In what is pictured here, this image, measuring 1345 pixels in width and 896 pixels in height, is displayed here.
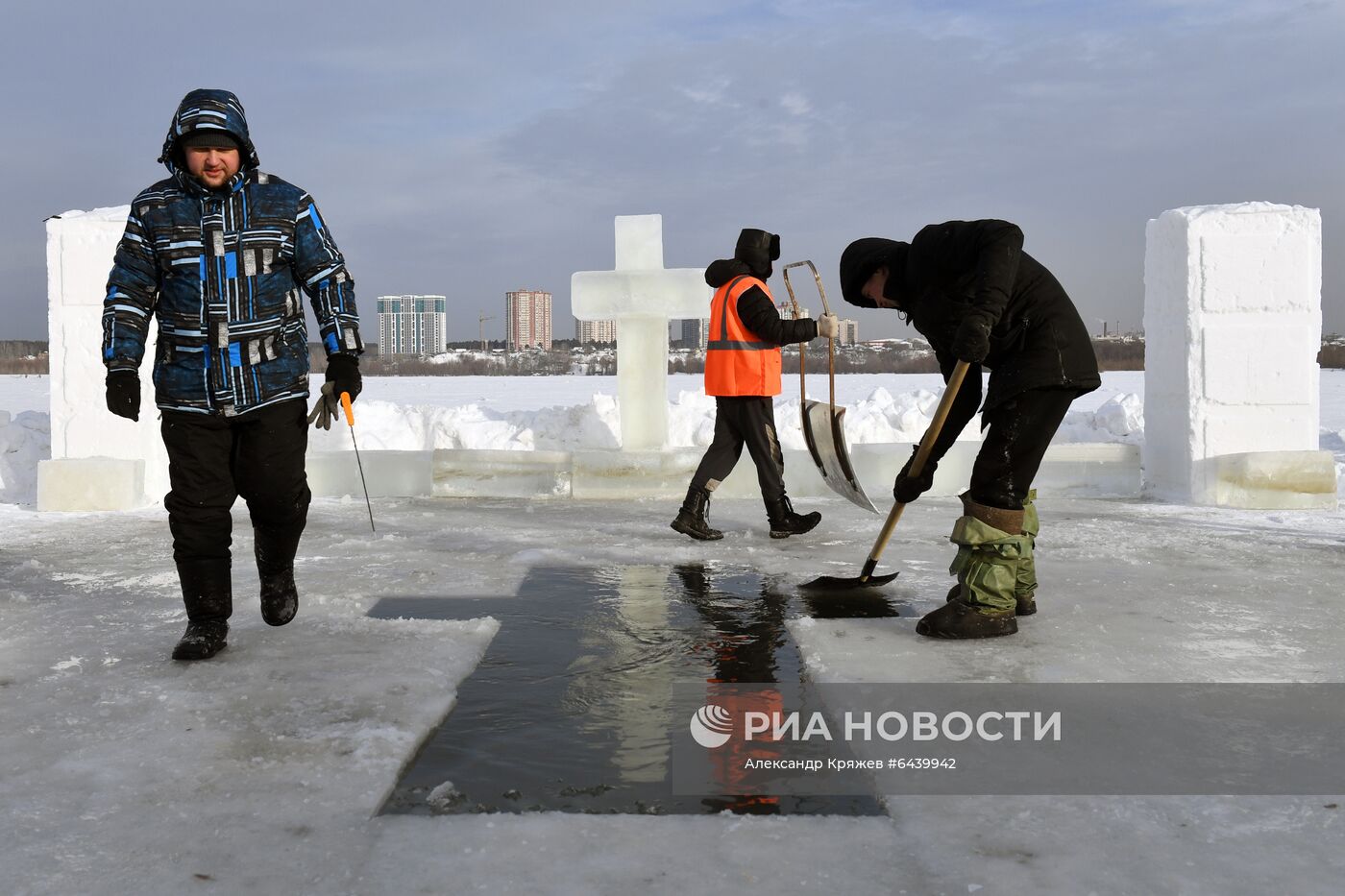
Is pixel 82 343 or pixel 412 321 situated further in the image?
pixel 412 321

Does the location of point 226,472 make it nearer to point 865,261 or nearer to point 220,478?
point 220,478

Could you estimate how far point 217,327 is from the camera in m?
3.61

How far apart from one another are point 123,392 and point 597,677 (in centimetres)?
169

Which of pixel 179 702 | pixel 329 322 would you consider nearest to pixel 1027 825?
pixel 179 702

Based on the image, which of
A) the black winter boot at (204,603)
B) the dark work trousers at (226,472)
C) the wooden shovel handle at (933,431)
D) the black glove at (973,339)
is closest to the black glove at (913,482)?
the wooden shovel handle at (933,431)

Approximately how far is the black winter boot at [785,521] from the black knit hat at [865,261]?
2.15 meters

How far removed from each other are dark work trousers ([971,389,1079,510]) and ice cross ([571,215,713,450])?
448 cm

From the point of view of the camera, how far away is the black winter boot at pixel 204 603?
370 cm

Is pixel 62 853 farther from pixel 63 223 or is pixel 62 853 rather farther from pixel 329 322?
pixel 63 223

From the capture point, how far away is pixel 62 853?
2246 mm

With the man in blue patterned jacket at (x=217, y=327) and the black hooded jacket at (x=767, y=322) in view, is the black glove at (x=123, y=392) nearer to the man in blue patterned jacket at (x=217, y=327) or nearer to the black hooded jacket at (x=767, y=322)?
the man in blue patterned jacket at (x=217, y=327)

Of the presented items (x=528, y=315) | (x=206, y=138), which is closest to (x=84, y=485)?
(x=206, y=138)

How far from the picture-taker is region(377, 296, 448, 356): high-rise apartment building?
91.7 metres

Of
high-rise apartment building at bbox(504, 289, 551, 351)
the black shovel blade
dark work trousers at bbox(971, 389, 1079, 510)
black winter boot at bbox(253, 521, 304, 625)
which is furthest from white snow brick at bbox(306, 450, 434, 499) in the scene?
high-rise apartment building at bbox(504, 289, 551, 351)
